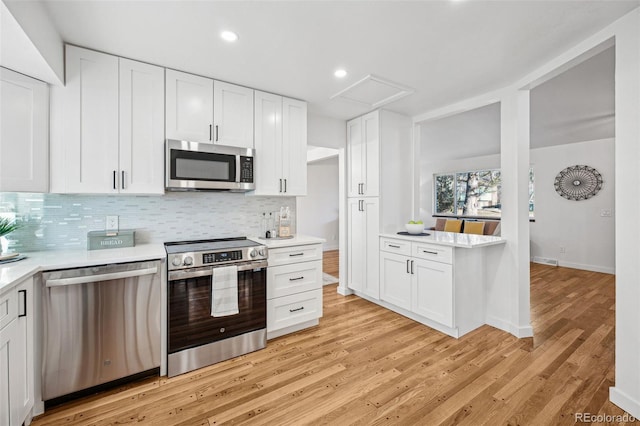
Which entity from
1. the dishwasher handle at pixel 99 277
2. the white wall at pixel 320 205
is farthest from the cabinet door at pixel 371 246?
the white wall at pixel 320 205

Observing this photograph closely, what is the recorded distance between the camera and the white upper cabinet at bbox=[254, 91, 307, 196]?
2922 millimetres

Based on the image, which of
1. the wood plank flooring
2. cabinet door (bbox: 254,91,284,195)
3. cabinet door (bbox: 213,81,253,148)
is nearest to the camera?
cabinet door (bbox: 213,81,253,148)

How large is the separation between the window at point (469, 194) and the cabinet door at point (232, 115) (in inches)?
234

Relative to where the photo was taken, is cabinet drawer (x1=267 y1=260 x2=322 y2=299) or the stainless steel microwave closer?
the stainless steel microwave

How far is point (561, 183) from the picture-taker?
5.51 meters

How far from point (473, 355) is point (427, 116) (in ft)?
9.13

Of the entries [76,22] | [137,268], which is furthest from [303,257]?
[76,22]

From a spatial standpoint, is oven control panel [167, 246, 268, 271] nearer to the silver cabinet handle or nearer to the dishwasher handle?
the dishwasher handle

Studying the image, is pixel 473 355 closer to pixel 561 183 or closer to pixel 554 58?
pixel 554 58

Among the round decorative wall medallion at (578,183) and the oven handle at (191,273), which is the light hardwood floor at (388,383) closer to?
the oven handle at (191,273)

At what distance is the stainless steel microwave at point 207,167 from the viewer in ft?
7.88

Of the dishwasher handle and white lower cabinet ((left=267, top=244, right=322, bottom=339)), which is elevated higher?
the dishwasher handle

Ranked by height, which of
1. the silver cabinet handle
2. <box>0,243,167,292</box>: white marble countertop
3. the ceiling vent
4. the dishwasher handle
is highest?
the ceiling vent

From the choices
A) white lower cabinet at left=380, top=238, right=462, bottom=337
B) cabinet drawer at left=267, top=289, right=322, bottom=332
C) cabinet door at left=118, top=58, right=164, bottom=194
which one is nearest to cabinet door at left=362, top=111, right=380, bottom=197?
white lower cabinet at left=380, top=238, right=462, bottom=337
